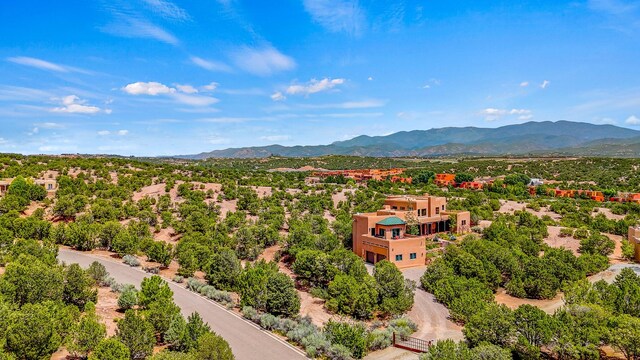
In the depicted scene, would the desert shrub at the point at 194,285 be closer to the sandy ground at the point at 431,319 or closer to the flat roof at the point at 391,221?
the sandy ground at the point at 431,319

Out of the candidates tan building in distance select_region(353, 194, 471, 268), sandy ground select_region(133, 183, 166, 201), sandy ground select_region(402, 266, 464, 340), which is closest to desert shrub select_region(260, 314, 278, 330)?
sandy ground select_region(402, 266, 464, 340)

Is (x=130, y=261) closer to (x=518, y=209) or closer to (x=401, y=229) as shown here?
(x=401, y=229)

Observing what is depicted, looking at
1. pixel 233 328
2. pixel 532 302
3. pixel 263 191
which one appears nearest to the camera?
pixel 233 328

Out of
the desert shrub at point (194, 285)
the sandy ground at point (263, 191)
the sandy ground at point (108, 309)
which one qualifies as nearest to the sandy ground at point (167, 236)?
the desert shrub at point (194, 285)

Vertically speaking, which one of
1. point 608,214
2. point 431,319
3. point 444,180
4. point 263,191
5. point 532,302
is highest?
point 263,191

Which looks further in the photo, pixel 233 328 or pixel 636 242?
pixel 636 242

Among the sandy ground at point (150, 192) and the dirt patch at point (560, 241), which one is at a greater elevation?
the sandy ground at point (150, 192)

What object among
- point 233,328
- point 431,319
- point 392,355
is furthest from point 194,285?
point 431,319
